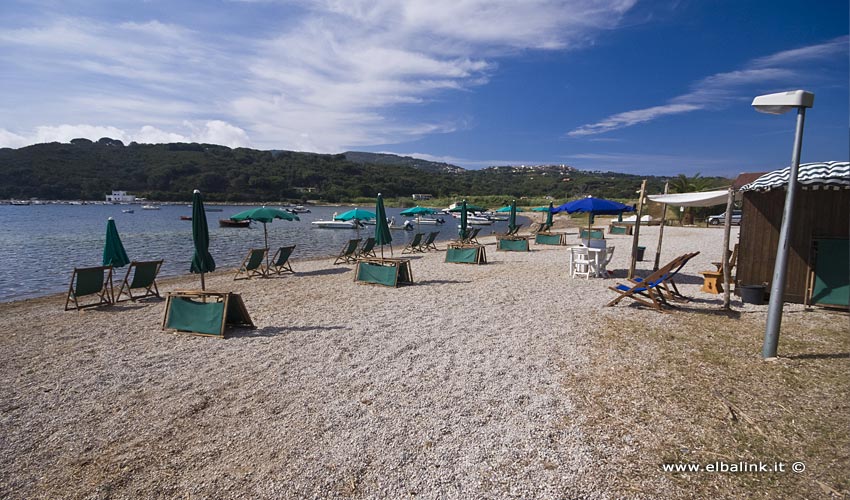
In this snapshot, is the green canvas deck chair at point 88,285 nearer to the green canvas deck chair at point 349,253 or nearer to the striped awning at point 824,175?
the green canvas deck chair at point 349,253

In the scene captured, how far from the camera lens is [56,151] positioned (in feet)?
341

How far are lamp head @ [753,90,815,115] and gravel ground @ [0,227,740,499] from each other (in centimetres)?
325

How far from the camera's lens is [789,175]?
15.1 feet

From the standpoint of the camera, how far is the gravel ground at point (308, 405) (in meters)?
3.00

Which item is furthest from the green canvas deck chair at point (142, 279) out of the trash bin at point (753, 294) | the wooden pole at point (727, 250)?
the trash bin at point (753, 294)

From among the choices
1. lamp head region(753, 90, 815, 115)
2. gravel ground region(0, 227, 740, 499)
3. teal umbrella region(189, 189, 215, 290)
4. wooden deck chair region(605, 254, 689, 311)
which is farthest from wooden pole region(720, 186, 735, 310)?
teal umbrella region(189, 189, 215, 290)

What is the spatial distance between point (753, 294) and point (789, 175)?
375cm

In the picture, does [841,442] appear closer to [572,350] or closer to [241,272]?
[572,350]

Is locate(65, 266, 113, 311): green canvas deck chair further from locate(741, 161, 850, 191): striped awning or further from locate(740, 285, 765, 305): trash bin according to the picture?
locate(740, 285, 765, 305): trash bin

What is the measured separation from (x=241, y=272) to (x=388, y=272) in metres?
5.15

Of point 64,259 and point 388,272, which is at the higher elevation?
point 388,272

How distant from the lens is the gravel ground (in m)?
3.00

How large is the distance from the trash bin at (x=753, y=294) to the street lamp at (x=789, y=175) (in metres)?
3.21

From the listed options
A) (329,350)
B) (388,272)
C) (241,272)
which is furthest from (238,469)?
(241,272)
